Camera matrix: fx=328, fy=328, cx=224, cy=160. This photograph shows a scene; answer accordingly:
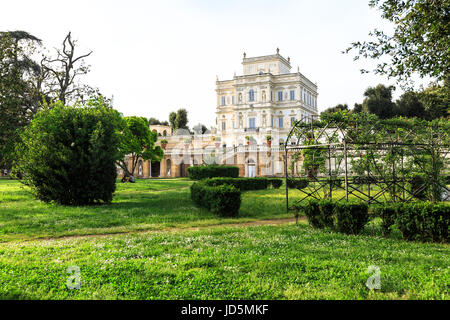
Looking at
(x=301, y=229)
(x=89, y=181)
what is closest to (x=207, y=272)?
(x=301, y=229)

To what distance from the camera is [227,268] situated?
16.4 ft

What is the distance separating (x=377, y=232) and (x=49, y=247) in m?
7.63

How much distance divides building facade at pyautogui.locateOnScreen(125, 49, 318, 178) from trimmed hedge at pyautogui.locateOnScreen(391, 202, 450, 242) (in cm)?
4204

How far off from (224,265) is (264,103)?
179 feet

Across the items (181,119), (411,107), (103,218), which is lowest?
(103,218)

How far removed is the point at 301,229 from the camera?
8695 mm

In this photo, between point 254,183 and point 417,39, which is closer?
point 417,39

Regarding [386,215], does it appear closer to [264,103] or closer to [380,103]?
[380,103]

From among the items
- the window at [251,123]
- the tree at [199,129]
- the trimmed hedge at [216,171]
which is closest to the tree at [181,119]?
the tree at [199,129]

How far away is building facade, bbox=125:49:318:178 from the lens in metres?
53.4

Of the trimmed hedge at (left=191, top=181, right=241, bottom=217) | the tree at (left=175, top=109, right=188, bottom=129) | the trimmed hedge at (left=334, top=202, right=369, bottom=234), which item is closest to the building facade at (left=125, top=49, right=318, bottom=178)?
the tree at (left=175, top=109, right=188, bottom=129)

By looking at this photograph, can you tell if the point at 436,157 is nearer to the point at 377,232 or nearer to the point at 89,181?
the point at 377,232

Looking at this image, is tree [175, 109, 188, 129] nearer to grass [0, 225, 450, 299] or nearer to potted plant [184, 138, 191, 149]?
potted plant [184, 138, 191, 149]

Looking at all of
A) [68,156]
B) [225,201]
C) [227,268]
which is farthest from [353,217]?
[68,156]
